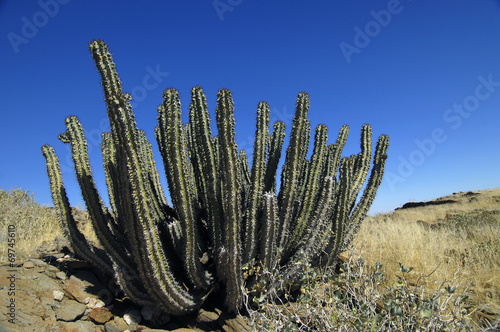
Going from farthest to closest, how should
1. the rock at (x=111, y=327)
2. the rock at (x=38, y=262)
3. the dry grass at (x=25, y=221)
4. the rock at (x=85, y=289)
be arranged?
the dry grass at (x=25, y=221), the rock at (x=38, y=262), the rock at (x=85, y=289), the rock at (x=111, y=327)

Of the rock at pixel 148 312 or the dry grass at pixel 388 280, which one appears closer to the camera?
the dry grass at pixel 388 280

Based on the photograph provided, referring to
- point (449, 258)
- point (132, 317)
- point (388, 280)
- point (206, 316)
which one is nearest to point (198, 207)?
point (206, 316)

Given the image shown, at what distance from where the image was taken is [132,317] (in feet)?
12.8

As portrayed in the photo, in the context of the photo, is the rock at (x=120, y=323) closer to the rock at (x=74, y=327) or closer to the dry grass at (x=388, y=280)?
the rock at (x=74, y=327)

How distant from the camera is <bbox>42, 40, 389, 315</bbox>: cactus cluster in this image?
345 centimetres

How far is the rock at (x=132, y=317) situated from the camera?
3853 millimetres

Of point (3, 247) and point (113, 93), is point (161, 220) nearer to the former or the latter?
point (113, 93)

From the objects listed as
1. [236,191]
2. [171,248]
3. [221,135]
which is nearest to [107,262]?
[171,248]

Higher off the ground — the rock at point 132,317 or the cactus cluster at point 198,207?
the cactus cluster at point 198,207

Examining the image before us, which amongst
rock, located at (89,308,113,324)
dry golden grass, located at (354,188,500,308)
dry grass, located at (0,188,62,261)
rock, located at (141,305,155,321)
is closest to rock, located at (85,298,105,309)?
rock, located at (89,308,113,324)

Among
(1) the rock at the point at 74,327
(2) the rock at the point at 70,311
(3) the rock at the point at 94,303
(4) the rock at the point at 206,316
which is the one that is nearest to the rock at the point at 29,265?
(2) the rock at the point at 70,311

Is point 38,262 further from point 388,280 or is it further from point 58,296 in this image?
point 388,280

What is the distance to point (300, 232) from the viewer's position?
14.8 ft

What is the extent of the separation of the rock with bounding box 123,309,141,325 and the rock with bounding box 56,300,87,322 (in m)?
0.53
